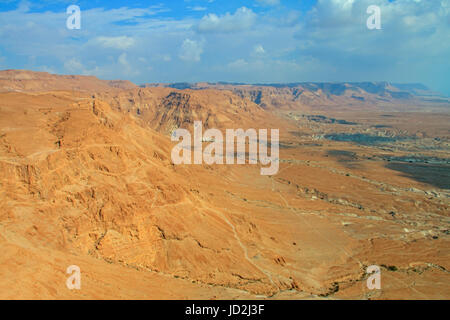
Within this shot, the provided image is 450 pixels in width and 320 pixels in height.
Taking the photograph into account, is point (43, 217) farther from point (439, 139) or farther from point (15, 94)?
point (439, 139)

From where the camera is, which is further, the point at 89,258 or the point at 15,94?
the point at 15,94

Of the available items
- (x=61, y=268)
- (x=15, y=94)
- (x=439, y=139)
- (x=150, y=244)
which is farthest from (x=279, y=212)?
(x=439, y=139)

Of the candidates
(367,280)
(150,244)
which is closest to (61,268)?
A: (150,244)

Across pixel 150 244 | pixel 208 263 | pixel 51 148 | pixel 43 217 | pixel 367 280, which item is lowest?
pixel 367 280

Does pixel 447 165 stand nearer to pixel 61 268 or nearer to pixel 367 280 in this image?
pixel 367 280

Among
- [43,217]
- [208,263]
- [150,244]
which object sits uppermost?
[43,217]

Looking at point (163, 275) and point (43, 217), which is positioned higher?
point (43, 217)

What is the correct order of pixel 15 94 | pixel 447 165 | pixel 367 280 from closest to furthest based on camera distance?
1. pixel 367 280
2. pixel 15 94
3. pixel 447 165
